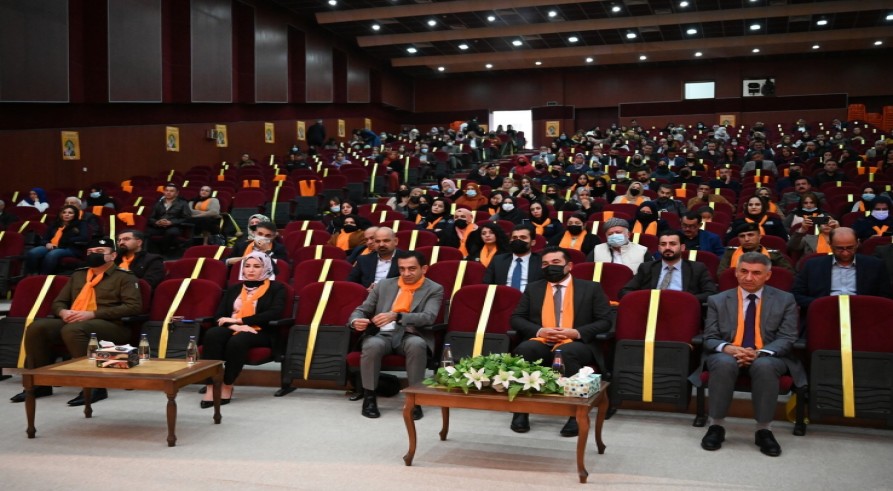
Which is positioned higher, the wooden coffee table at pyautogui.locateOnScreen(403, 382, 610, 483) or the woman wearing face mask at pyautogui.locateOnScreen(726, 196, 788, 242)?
the woman wearing face mask at pyautogui.locateOnScreen(726, 196, 788, 242)

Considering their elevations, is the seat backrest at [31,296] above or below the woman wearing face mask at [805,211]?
below

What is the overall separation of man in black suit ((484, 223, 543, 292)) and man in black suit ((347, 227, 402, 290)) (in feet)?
2.72

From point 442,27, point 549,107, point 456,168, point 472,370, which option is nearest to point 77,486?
point 472,370

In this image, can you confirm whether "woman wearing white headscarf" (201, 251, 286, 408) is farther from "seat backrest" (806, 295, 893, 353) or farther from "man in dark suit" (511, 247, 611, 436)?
"seat backrest" (806, 295, 893, 353)

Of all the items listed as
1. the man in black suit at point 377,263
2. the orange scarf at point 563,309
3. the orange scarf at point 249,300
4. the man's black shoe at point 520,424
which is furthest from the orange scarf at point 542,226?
the man's black shoe at point 520,424

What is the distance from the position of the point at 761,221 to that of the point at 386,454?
524 cm

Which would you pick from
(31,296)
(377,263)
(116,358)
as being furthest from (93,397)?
Answer: (377,263)

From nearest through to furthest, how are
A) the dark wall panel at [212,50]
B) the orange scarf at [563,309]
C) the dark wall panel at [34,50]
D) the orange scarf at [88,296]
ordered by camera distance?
the orange scarf at [563,309] → the orange scarf at [88,296] → the dark wall panel at [34,50] → the dark wall panel at [212,50]

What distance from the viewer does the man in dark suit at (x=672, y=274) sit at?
591 centimetres

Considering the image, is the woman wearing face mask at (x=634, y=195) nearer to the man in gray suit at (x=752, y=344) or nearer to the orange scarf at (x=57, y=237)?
the man in gray suit at (x=752, y=344)

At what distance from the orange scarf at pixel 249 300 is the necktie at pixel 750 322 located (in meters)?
3.30

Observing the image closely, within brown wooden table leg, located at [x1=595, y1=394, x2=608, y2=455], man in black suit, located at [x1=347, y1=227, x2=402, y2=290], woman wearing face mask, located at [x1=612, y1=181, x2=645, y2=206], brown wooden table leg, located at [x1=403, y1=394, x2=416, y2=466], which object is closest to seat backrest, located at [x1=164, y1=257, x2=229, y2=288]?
man in black suit, located at [x1=347, y1=227, x2=402, y2=290]

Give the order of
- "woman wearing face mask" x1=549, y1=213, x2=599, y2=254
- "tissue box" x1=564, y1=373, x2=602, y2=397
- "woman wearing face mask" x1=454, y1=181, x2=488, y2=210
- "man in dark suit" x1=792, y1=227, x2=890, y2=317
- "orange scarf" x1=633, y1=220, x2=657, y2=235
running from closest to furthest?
"tissue box" x1=564, y1=373, x2=602, y2=397 < "man in dark suit" x1=792, y1=227, x2=890, y2=317 < "woman wearing face mask" x1=549, y1=213, x2=599, y2=254 < "orange scarf" x1=633, y1=220, x2=657, y2=235 < "woman wearing face mask" x1=454, y1=181, x2=488, y2=210

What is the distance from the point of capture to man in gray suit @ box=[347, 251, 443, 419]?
548cm
